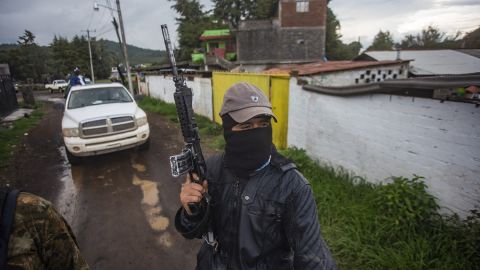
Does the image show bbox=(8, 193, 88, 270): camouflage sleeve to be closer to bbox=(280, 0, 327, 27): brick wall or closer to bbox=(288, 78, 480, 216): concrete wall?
bbox=(288, 78, 480, 216): concrete wall

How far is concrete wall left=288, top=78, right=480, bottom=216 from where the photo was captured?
9.19 ft

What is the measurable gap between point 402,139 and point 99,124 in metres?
5.73

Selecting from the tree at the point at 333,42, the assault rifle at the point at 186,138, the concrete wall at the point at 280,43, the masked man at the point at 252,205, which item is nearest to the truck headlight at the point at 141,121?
the assault rifle at the point at 186,138

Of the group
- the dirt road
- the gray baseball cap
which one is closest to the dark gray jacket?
the gray baseball cap

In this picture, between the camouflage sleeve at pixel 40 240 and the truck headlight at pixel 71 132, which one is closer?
the camouflage sleeve at pixel 40 240

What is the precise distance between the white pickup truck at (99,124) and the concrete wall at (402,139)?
13.1ft

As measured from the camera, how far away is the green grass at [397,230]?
8.58ft

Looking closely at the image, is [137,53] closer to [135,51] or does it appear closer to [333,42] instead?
[135,51]

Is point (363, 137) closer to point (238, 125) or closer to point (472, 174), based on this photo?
point (472, 174)

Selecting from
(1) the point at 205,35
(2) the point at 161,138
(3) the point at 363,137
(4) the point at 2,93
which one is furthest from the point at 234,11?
(3) the point at 363,137

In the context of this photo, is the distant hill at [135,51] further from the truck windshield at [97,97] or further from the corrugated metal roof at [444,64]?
the corrugated metal roof at [444,64]

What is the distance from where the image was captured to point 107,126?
225 inches

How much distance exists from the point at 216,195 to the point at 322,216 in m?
2.44

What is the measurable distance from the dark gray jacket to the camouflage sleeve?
618 millimetres
